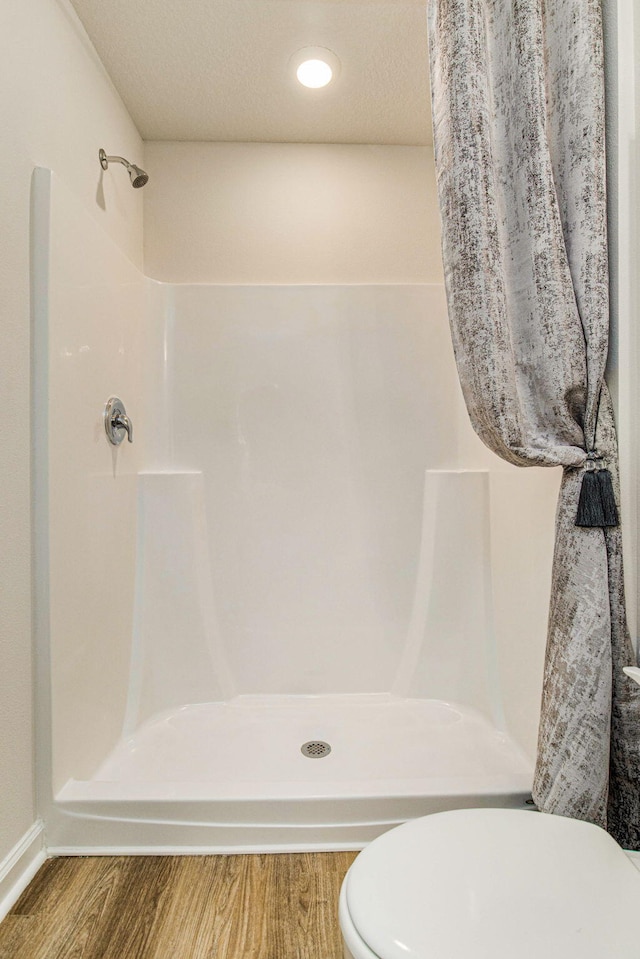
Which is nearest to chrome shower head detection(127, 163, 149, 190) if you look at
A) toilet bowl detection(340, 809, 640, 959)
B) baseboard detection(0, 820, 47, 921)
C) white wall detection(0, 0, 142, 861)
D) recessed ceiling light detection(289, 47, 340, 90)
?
white wall detection(0, 0, 142, 861)

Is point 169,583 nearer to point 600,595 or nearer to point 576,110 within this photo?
point 600,595

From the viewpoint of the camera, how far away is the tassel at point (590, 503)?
1088mm

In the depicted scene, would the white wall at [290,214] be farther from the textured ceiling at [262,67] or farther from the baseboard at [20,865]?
the baseboard at [20,865]

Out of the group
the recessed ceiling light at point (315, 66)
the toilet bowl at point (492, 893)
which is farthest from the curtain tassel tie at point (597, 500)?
the recessed ceiling light at point (315, 66)

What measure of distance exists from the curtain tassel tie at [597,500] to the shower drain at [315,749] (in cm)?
106

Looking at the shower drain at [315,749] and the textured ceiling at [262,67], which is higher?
the textured ceiling at [262,67]

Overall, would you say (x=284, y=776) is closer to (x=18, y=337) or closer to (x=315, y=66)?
(x=18, y=337)

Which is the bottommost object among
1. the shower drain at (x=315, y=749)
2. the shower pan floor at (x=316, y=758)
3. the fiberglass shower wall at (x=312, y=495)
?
the shower drain at (x=315, y=749)

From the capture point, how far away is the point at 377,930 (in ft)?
2.26

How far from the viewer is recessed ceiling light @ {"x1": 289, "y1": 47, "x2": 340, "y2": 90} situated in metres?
1.84

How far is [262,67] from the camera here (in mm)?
1884

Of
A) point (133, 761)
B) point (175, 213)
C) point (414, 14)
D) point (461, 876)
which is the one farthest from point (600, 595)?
point (175, 213)

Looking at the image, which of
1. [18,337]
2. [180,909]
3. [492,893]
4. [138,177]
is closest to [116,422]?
[18,337]

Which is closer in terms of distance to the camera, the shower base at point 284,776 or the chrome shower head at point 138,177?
the shower base at point 284,776
